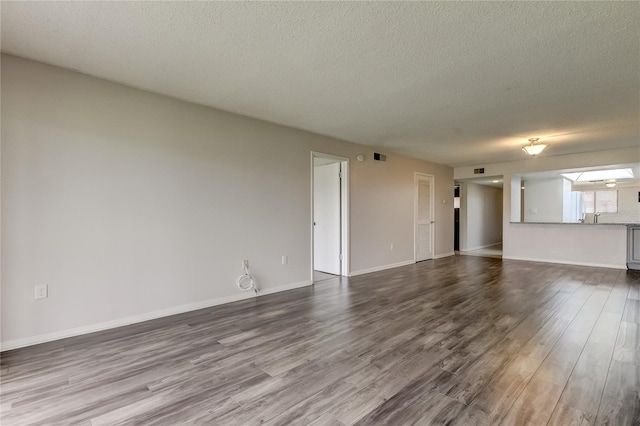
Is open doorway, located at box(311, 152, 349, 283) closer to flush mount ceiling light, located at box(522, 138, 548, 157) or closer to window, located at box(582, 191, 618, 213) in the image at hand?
flush mount ceiling light, located at box(522, 138, 548, 157)

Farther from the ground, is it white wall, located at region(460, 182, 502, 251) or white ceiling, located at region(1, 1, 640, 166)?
white ceiling, located at region(1, 1, 640, 166)

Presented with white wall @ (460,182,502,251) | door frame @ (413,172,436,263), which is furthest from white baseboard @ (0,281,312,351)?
white wall @ (460,182,502,251)

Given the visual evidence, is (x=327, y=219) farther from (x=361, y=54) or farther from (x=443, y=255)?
(x=443, y=255)

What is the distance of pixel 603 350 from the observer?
251 cm

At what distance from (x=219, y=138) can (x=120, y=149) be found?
1.10m

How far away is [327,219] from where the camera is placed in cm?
584

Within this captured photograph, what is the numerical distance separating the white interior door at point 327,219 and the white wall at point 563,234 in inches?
176

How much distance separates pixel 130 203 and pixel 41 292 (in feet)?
3.46

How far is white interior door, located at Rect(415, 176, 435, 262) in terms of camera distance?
23.6 ft

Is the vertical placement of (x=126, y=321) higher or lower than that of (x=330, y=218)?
lower

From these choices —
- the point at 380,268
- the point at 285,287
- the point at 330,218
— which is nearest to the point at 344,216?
the point at 330,218

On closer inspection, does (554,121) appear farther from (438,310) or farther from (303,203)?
(303,203)

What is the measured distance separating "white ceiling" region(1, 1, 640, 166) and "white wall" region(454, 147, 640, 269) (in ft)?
8.22

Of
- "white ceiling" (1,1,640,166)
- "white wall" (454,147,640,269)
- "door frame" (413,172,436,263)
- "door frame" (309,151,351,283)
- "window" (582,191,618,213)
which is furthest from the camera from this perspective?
"window" (582,191,618,213)
